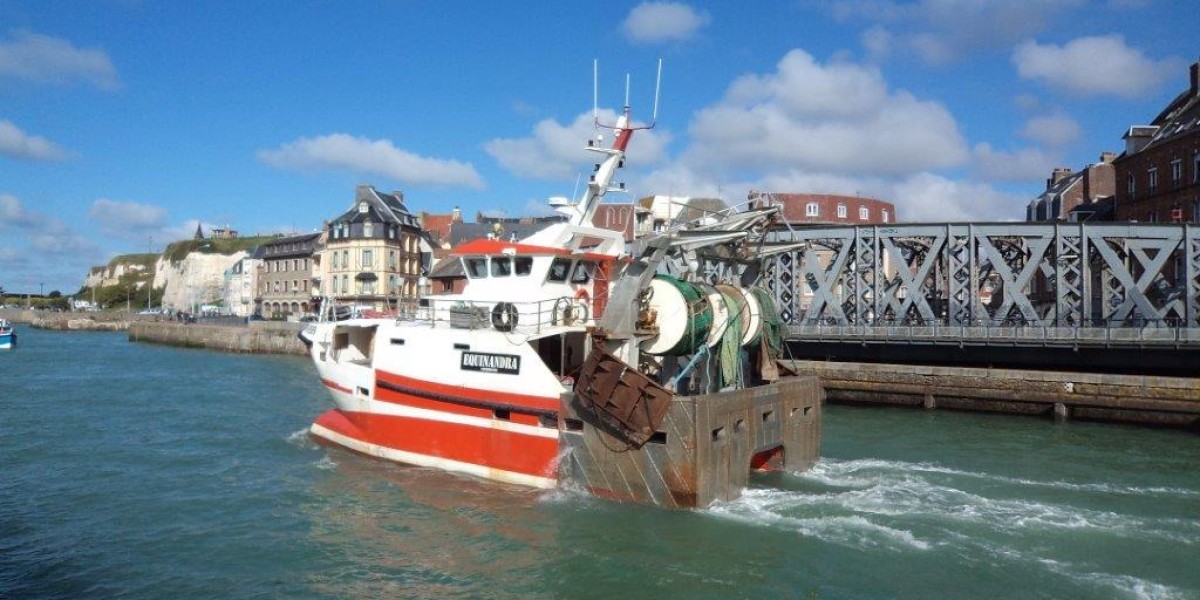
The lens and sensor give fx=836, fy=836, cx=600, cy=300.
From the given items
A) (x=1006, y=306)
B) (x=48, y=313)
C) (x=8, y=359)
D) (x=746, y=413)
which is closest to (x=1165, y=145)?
(x=1006, y=306)

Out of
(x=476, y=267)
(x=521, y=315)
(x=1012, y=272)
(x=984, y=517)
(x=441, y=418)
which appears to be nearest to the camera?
(x=984, y=517)

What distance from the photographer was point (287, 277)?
8662 cm

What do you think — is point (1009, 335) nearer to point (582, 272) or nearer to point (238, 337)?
point (582, 272)

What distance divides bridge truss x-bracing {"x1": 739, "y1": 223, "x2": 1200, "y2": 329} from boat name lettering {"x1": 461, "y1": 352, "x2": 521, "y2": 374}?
1489cm

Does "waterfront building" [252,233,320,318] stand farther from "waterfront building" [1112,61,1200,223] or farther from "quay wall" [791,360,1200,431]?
"waterfront building" [1112,61,1200,223]

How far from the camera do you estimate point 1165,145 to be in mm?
41875

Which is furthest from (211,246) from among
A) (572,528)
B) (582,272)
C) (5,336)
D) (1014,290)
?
(572,528)

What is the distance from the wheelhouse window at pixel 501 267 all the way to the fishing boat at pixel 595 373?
0.04 m

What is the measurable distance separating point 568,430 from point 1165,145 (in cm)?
4093

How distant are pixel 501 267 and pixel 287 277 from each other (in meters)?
75.8

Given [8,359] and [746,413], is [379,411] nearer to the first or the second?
[746,413]

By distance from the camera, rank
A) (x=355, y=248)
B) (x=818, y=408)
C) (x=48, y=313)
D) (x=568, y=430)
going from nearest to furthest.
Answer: (x=568, y=430) < (x=818, y=408) < (x=355, y=248) < (x=48, y=313)

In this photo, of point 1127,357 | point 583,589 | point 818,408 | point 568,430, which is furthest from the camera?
point 1127,357

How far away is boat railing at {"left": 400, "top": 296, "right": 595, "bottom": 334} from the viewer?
51.2 feet
